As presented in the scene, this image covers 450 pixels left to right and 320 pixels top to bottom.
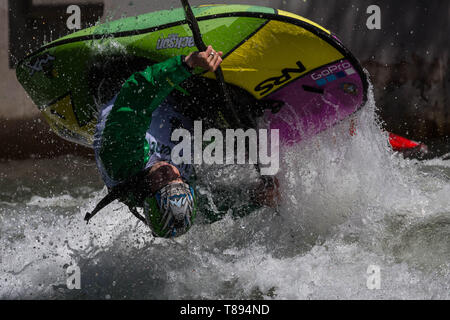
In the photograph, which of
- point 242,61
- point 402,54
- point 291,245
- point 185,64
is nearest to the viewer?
point 185,64

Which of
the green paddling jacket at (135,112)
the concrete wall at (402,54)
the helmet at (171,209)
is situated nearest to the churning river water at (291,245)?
the helmet at (171,209)

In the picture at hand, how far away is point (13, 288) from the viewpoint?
7.24 ft

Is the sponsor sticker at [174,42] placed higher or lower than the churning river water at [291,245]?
higher

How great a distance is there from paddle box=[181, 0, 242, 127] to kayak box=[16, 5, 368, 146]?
108 millimetres

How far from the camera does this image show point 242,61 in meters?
2.30

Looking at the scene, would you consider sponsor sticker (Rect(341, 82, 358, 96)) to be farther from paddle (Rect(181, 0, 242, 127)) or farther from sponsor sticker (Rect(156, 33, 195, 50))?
sponsor sticker (Rect(156, 33, 195, 50))

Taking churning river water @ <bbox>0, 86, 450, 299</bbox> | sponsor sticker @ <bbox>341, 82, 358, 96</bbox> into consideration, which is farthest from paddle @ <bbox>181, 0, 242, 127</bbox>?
sponsor sticker @ <bbox>341, 82, 358, 96</bbox>

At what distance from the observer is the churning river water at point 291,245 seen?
212cm

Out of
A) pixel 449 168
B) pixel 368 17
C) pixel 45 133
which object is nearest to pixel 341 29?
pixel 368 17

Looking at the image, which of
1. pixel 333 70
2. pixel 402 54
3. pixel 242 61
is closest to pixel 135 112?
pixel 242 61

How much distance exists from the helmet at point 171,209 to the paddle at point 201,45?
39 centimetres

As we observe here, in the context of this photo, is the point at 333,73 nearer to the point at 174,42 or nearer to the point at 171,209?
the point at 174,42

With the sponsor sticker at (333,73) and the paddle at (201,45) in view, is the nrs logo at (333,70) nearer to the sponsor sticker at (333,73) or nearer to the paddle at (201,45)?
the sponsor sticker at (333,73)

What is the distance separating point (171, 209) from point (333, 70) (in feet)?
2.89
